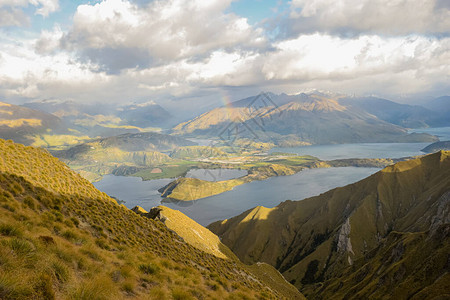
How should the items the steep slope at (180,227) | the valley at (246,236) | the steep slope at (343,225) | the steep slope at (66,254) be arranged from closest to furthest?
the steep slope at (66,254) → the valley at (246,236) → the steep slope at (180,227) → the steep slope at (343,225)

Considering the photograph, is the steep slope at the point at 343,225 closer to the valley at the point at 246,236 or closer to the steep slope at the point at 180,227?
the valley at the point at 246,236

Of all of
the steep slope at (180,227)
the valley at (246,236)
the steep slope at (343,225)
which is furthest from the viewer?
the steep slope at (343,225)

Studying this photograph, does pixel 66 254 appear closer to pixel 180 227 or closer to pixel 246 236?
pixel 180 227

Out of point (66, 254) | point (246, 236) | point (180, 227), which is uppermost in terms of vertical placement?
point (66, 254)

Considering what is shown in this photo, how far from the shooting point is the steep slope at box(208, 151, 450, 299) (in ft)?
358

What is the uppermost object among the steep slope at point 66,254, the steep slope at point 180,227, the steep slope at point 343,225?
the steep slope at point 66,254

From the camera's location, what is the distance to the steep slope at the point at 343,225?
109 metres

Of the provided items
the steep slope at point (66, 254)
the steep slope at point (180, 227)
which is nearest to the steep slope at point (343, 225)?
the steep slope at point (180, 227)

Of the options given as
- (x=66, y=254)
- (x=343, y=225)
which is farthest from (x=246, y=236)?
(x=66, y=254)

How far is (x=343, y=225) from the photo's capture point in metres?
143

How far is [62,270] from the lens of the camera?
11.2 metres

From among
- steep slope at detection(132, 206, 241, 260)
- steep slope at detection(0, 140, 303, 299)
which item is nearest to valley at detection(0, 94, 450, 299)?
steep slope at detection(0, 140, 303, 299)

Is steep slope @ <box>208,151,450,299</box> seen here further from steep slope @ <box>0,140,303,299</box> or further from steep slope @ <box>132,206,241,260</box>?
steep slope @ <box>0,140,303,299</box>

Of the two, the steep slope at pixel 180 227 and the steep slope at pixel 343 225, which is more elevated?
the steep slope at pixel 180 227
